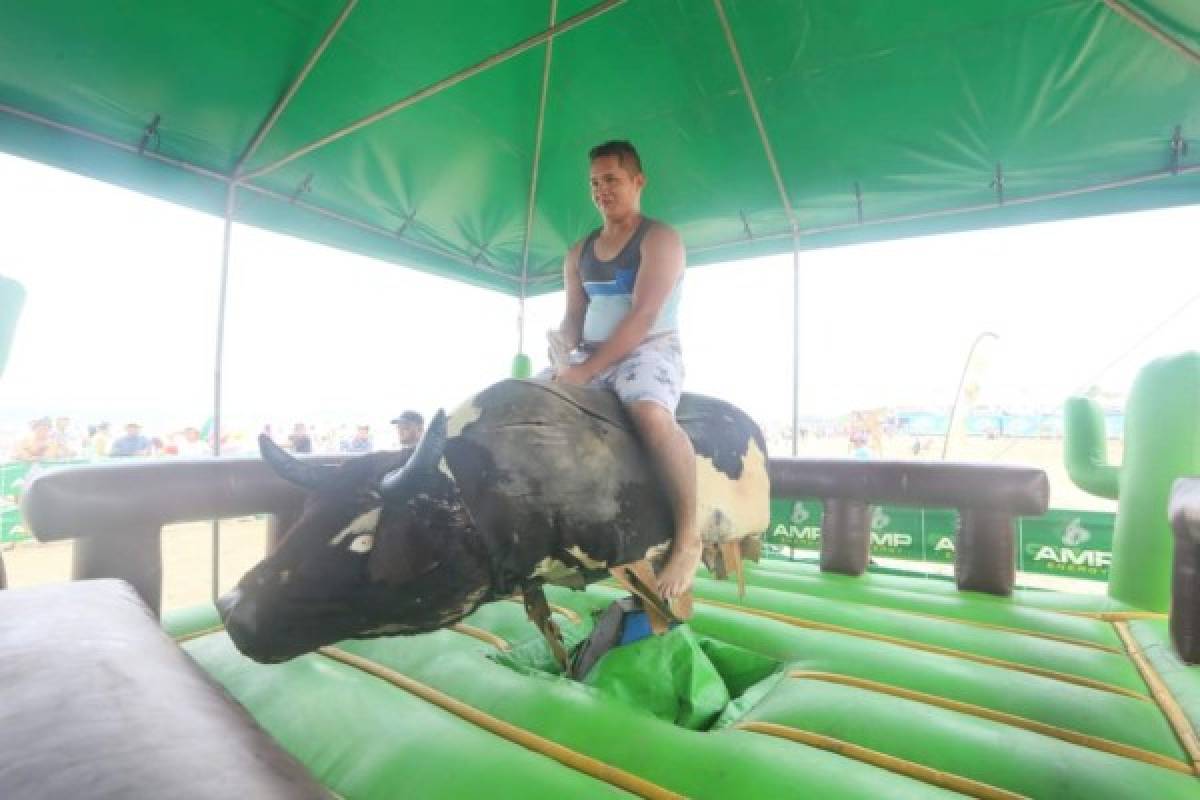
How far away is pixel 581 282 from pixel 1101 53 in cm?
216

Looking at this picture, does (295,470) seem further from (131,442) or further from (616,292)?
(131,442)

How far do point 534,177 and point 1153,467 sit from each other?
318 cm

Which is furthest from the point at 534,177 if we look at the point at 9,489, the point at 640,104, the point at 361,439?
the point at 9,489

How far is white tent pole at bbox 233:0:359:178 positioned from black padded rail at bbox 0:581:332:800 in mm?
2476

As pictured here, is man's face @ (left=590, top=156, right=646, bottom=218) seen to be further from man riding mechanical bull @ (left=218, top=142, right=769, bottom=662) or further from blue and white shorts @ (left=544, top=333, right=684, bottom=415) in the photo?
blue and white shorts @ (left=544, top=333, right=684, bottom=415)

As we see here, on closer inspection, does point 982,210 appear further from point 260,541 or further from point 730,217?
point 260,541

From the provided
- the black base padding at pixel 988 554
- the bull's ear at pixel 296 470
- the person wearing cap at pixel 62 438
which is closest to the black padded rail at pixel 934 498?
the black base padding at pixel 988 554

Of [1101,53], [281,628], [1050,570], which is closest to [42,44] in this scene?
[281,628]

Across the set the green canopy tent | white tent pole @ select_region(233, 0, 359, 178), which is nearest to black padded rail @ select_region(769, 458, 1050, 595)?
the green canopy tent

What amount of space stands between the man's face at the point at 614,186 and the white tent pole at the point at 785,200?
1.15 metres

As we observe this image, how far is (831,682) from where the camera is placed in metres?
1.41

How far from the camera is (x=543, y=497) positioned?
1.10m

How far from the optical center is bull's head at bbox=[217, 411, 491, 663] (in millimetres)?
959

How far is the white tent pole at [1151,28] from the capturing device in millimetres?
1887
